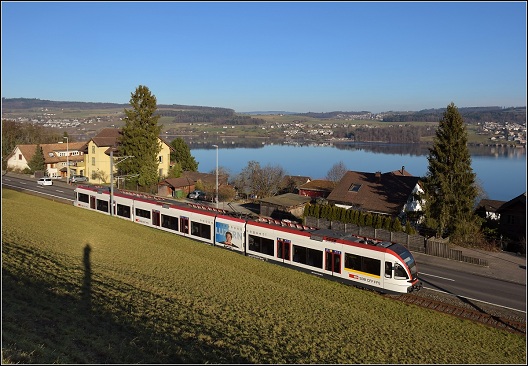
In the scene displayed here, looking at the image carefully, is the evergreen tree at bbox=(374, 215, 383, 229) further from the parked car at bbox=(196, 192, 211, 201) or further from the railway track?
the parked car at bbox=(196, 192, 211, 201)

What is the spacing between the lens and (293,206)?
40.0 m

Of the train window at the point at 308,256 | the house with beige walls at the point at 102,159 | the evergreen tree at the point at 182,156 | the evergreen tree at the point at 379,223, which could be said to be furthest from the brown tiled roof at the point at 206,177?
the train window at the point at 308,256

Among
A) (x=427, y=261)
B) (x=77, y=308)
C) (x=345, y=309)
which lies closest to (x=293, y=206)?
(x=427, y=261)

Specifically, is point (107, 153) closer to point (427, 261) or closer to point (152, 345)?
point (427, 261)

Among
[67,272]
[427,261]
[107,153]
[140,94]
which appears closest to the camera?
[67,272]

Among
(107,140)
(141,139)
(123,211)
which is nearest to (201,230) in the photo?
(123,211)

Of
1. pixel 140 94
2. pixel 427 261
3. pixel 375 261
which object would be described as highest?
pixel 140 94

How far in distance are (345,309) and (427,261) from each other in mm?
13198

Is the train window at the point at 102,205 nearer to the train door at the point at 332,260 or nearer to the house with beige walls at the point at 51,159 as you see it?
the train door at the point at 332,260

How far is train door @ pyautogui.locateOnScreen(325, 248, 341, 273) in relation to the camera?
20.9m

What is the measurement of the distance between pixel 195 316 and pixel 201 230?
14.5 metres

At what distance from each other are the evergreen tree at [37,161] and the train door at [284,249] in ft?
185

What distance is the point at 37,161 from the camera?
66375mm

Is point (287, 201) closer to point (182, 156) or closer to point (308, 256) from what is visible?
point (308, 256)
